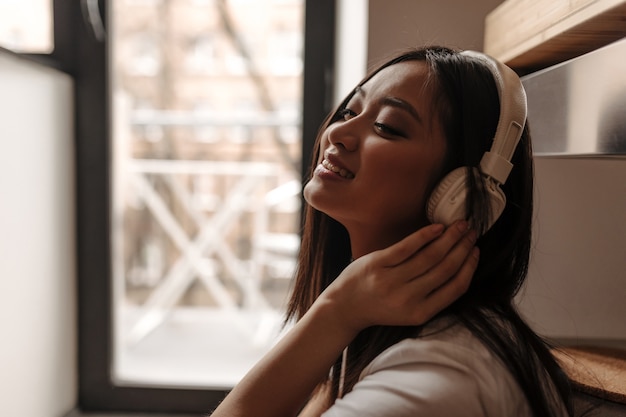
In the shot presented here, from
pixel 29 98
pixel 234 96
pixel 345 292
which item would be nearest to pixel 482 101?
pixel 345 292

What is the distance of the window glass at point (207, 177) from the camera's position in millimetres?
2518

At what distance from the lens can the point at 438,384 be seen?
21.7 inches

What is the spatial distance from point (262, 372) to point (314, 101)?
0.91m

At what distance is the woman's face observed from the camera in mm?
706

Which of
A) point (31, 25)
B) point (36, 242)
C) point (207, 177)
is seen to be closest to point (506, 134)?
point (36, 242)

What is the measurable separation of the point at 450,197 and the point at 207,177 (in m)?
2.47

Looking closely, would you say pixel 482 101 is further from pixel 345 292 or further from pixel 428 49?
pixel 345 292

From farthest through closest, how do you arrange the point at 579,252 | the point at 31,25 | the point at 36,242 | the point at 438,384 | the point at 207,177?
1. the point at 207,177
2. the point at 31,25
3. the point at 36,242
4. the point at 579,252
5. the point at 438,384

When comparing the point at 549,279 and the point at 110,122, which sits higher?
the point at 110,122

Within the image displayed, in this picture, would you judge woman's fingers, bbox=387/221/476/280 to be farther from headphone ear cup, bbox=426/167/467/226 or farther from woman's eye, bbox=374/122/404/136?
woman's eye, bbox=374/122/404/136

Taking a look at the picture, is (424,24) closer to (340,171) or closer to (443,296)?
(340,171)

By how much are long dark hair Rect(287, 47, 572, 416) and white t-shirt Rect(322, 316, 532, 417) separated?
2 cm

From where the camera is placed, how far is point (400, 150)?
2.29 feet

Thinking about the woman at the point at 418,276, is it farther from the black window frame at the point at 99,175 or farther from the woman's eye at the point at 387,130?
the black window frame at the point at 99,175
